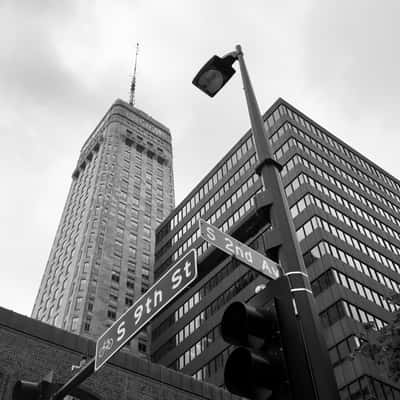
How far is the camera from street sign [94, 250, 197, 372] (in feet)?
19.7

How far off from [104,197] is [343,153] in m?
47.0

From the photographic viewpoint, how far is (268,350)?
4891 millimetres

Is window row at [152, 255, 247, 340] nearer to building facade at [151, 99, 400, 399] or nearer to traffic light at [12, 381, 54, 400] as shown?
building facade at [151, 99, 400, 399]

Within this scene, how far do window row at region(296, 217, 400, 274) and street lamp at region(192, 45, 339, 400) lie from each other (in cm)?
4307

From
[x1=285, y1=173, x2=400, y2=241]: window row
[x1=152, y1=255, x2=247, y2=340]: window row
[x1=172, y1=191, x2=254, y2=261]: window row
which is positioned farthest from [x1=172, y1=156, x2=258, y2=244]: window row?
[x1=152, y1=255, x2=247, y2=340]: window row

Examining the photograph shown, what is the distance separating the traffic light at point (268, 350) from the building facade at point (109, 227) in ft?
220

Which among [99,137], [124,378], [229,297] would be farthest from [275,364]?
[99,137]

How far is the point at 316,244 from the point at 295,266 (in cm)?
4388

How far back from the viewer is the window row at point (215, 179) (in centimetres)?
6825

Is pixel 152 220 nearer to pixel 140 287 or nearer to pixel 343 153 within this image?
pixel 140 287

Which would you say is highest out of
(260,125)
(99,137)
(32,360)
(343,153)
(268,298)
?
(99,137)

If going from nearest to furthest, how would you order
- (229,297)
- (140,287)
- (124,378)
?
1. (124,378)
2. (229,297)
3. (140,287)

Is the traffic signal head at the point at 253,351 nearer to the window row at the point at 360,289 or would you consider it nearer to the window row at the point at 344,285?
the window row at the point at 344,285

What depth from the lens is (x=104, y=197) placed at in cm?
9438
